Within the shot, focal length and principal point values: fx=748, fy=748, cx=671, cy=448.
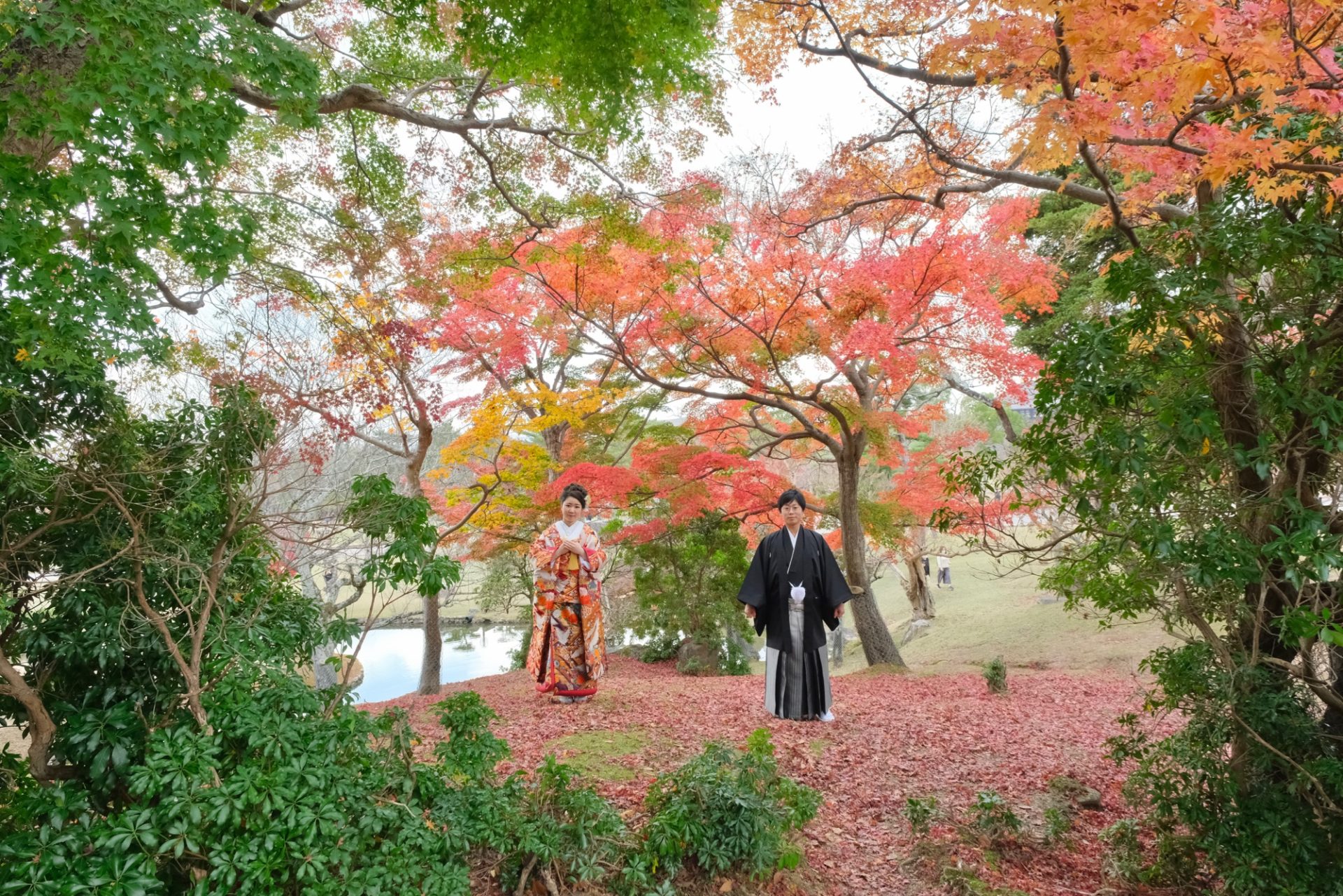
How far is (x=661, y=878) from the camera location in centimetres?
320

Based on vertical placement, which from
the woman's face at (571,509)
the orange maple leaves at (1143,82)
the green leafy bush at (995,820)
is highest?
the orange maple leaves at (1143,82)

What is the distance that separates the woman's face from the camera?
6.04 meters

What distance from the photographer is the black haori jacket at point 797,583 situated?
573cm

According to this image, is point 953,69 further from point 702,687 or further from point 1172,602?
point 702,687

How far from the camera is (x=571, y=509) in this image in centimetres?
605

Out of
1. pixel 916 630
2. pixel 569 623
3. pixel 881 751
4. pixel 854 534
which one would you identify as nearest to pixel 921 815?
pixel 881 751

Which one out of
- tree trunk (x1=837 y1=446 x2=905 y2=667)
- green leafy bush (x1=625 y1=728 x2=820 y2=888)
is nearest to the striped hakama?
green leafy bush (x1=625 y1=728 x2=820 y2=888)

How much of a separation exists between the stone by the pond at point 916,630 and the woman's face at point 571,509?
38.9ft

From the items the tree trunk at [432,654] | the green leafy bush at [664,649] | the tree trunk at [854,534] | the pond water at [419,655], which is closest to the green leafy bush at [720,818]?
the tree trunk at [854,534]

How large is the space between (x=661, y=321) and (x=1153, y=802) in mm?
6294

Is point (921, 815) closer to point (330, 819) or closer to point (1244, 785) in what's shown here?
point (1244, 785)

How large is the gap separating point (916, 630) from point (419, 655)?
12.2m

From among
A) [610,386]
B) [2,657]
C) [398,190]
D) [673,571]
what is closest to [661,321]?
[610,386]

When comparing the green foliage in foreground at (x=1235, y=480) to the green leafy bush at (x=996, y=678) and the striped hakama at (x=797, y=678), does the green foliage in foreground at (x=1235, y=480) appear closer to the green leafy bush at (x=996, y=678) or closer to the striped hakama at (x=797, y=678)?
the striped hakama at (x=797, y=678)
